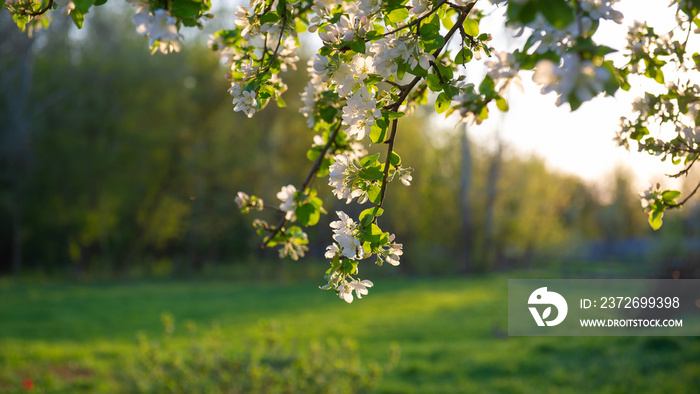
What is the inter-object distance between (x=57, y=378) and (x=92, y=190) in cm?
1506

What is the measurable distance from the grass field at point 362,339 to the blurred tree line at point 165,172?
4.01 meters

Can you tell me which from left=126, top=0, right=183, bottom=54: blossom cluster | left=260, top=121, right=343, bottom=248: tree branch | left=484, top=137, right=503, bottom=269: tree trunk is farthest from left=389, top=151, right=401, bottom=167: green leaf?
left=484, top=137, right=503, bottom=269: tree trunk

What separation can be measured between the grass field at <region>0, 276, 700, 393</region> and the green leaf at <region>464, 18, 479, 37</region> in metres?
4.04

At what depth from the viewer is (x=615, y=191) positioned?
40.3 m

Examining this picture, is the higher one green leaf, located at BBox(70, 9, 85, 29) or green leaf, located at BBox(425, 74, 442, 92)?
green leaf, located at BBox(70, 9, 85, 29)

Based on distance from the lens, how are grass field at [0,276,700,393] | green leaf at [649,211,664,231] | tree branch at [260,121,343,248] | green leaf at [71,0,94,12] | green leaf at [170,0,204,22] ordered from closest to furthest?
green leaf at [170,0,204,22] → green leaf at [71,0,94,12] → green leaf at [649,211,664,231] → tree branch at [260,121,343,248] → grass field at [0,276,700,393]

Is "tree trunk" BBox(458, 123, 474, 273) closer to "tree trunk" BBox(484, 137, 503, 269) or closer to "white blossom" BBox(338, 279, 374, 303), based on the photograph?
"tree trunk" BBox(484, 137, 503, 269)

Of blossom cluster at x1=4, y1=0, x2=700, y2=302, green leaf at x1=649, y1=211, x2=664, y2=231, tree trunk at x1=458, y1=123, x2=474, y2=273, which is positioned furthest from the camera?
tree trunk at x1=458, y1=123, x2=474, y2=273

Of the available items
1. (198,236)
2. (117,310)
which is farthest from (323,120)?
(198,236)

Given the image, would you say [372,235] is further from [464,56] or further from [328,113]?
[328,113]

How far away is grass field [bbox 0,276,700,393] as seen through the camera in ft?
21.0

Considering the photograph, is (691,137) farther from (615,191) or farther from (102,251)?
(615,191)

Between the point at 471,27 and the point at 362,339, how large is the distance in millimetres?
8684

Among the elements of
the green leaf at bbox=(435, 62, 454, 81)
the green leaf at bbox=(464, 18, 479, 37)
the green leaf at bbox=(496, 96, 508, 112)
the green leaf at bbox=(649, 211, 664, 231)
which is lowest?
the green leaf at bbox=(649, 211, 664, 231)
